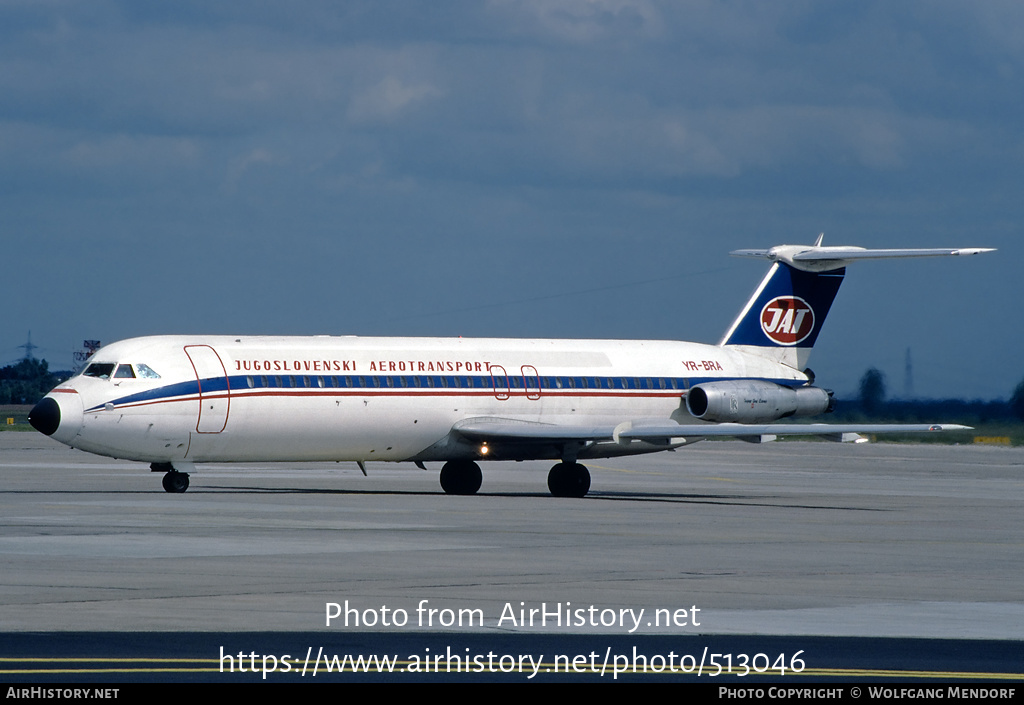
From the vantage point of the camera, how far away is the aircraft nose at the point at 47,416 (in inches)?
1428

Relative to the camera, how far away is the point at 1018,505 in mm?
39750

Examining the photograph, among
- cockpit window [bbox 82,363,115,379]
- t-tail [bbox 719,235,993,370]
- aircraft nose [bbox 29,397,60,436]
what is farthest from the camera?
t-tail [bbox 719,235,993,370]

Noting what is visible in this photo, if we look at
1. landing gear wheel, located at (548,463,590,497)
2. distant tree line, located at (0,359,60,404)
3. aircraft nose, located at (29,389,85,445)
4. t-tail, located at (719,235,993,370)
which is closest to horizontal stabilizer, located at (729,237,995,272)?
t-tail, located at (719,235,993,370)

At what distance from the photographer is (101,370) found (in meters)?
37.8

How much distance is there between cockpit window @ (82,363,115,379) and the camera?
37.7 metres

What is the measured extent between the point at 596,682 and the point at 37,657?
177 inches

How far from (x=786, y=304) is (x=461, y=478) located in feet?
34.8

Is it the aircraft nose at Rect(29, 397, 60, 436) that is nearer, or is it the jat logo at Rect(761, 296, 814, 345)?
the aircraft nose at Rect(29, 397, 60, 436)

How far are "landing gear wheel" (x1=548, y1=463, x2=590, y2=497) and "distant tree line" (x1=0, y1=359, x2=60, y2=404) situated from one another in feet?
456

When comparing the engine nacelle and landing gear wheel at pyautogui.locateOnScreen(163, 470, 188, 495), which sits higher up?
the engine nacelle

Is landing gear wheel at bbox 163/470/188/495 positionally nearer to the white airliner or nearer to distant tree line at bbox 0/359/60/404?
the white airliner

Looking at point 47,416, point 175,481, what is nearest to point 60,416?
point 47,416

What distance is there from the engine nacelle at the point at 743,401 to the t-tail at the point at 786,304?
2.06 m
